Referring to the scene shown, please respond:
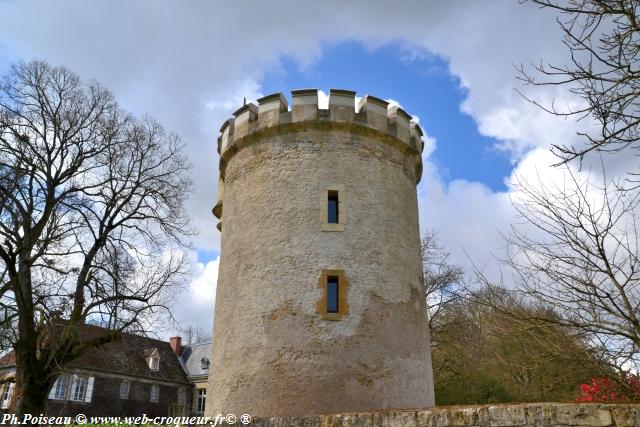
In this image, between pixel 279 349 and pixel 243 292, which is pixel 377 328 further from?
pixel 243 292

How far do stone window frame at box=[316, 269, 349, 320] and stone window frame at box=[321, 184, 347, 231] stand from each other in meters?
0.87

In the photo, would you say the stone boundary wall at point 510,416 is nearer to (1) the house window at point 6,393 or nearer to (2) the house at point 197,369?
(1) the house window at point 6,393

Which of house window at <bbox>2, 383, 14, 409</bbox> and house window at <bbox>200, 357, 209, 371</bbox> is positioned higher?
house window at <bbox>200, 357, 209, 371</bbox>

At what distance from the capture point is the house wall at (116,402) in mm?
28688

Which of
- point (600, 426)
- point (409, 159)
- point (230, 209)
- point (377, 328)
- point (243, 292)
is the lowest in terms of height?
point (600, 426)

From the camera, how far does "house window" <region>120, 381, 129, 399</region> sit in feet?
103

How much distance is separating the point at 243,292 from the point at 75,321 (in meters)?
5.30

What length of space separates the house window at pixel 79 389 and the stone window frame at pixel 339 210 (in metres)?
25.7

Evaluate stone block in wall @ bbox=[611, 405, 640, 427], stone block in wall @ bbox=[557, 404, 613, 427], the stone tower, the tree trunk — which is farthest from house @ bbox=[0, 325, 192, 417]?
stone block in wall @ bbox=[611, 405, 640, 427]

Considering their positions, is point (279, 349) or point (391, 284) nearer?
point (279, 349)

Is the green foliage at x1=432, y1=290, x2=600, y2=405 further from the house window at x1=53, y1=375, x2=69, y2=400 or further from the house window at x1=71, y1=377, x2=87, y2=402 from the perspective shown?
the house window at x1=53, y1=375, x2=69, y2=400

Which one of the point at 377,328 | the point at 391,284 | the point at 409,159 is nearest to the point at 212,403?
the point at 377,328

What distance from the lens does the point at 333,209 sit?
32.9 feet

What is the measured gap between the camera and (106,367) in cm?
3095
